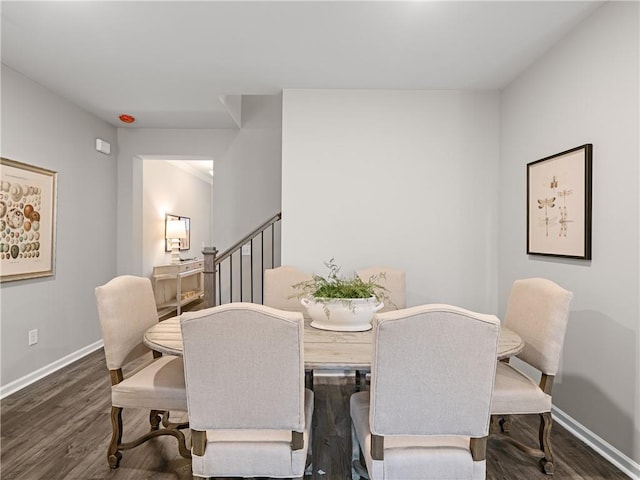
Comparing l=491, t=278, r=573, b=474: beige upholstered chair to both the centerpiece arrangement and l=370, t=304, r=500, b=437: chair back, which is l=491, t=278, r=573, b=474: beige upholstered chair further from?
the centerpiece arrangement

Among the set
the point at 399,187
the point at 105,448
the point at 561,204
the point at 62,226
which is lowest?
the point at 105,448

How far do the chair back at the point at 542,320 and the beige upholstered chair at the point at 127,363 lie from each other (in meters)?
1.74

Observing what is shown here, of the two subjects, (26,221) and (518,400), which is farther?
(26,221)

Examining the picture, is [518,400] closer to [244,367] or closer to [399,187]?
[244,367]

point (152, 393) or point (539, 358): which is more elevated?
point (539, 358)

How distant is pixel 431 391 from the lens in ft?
4.77

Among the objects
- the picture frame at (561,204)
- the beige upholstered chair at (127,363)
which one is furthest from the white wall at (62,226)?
the picture frame at (561,204)

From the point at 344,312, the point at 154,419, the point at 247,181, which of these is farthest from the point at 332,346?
the point at 247,181

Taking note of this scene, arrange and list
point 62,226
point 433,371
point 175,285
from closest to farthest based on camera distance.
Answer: point 433,371 < point 62,226 < point 175,285

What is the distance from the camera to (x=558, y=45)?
2.77 meters

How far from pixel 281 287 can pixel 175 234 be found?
4.01 m

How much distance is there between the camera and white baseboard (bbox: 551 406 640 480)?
2.09 metres

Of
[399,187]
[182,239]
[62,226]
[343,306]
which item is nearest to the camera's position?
[343,306]

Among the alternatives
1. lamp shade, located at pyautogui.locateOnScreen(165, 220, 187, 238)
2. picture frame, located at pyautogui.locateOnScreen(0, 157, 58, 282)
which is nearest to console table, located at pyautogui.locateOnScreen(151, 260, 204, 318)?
lamp shade, located at pyautogui.locateOnScreen(165, 220, 187, 238)
